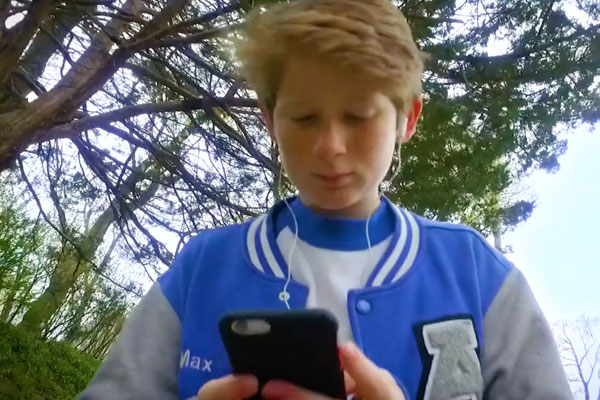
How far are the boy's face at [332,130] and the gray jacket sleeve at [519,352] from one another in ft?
0.61

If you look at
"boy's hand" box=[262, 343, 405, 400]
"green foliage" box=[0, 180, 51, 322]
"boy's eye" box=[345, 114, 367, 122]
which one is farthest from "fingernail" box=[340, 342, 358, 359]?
"green foliage" box=[0, 180, 51, 322]

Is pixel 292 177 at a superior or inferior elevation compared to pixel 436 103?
inferior

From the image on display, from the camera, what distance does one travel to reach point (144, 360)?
2.47ft

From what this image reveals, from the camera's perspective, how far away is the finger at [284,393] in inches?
24.0

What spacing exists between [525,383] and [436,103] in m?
1.60

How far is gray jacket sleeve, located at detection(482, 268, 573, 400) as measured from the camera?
2.24 feet

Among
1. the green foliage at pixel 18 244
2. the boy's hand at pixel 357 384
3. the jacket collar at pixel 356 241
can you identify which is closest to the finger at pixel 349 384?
the boy's hand at pixel 357 384

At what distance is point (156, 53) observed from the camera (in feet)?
8.39

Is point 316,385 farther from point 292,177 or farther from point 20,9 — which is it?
point 20,9

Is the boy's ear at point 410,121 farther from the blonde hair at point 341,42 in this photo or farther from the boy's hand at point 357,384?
the boy's hand at point 357,384

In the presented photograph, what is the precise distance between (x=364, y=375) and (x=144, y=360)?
268 mm

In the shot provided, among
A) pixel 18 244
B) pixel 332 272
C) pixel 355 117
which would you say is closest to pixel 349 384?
pixel 332 272

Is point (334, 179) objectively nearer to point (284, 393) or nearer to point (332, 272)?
point (332, 272)

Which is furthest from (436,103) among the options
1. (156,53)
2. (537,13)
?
(156,53)
